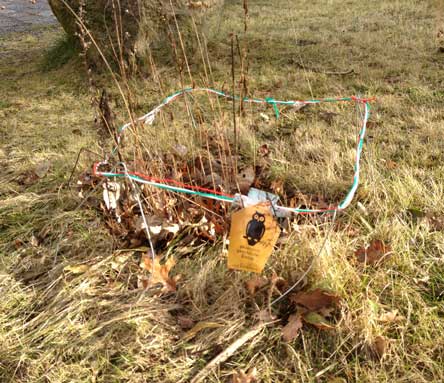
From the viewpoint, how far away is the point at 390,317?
4.56ft

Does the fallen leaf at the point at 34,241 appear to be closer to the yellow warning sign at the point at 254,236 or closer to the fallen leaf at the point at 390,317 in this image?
the yellow warning sign at the point at 254,236

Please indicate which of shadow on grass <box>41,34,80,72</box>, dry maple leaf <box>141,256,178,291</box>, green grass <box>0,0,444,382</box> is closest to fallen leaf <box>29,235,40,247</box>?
green grass <box>0,0,444,382</box>

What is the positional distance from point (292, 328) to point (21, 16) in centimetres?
754

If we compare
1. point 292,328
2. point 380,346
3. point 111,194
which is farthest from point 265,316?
point 111,194

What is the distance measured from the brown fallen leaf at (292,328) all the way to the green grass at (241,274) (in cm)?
2

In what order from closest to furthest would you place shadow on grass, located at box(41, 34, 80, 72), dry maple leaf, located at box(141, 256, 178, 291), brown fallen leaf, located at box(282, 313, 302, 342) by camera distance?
1. brown fallen leaf, located at box(282, 313, 302, 342)
2. dry maple leaf, located at box(141, 256, 178, 291)
3. shadow on grass, located at box(41, 34, 80, 72)

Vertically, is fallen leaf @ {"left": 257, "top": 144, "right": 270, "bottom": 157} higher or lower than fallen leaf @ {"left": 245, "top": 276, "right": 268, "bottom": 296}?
lower

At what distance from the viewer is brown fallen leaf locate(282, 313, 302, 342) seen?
1.38 m

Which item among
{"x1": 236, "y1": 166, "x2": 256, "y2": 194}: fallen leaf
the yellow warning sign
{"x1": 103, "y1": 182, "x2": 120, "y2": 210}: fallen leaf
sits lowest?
{"x1": 236, "y1": 166, "x2": 256, "y2": 194}: fallen leaf

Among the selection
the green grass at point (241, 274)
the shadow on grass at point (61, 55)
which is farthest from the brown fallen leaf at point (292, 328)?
the shadow on grass at point (61, 55)

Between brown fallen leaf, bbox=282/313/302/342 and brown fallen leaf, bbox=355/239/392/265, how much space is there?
37 centimetres

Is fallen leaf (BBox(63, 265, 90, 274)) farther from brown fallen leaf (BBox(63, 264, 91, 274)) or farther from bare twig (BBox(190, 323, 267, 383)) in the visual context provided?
bare twig (BBox(190, 323, 267, 383))

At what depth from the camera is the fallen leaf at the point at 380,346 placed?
1311 mm

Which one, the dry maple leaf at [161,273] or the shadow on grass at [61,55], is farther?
the shadow on grass at [61,55]
